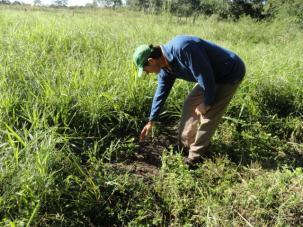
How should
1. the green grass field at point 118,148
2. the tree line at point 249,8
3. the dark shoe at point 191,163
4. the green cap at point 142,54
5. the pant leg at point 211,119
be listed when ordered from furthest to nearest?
the tree line at point 249,8, the dark shoe at point 191,163, the pant leg at point 211,119, the green cap at point 142,54, the green grass field at point 118,148

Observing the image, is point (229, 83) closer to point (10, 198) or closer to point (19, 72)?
point (10, 198)

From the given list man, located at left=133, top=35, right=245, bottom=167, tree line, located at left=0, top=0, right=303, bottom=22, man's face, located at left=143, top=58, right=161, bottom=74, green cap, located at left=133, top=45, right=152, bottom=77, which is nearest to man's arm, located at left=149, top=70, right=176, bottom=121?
man, located at left=133, top=35, right=245, bottom=167

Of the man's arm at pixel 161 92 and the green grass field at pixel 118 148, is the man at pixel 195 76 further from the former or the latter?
the green grass field at pixel 118 148

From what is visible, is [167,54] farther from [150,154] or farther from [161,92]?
[150,154]

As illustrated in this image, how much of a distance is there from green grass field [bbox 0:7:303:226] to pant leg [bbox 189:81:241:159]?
0.50 feet

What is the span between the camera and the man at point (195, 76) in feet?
7.30

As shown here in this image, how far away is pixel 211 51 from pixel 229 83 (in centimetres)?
34

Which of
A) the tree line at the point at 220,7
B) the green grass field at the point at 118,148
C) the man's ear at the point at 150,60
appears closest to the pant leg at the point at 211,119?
the green grass field at the point at 118,148

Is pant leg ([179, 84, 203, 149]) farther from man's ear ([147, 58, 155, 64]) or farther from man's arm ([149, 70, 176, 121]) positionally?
man's ear ([147, 58, 155, 64])

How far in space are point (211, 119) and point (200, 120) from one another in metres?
0.15

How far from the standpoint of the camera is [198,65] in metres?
2.20

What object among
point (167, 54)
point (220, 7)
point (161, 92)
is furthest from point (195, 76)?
point (220, 7)

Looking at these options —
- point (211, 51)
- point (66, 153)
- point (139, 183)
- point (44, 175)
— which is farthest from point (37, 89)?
point (211, 51)

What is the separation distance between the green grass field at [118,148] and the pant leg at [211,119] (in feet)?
0.50
